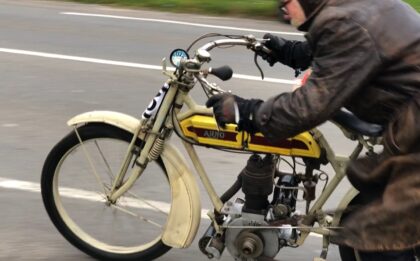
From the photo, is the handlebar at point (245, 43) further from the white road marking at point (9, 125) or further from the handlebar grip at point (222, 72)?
the white road marking at point (9, 125)

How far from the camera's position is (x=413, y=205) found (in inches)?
104

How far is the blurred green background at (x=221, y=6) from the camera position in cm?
1191

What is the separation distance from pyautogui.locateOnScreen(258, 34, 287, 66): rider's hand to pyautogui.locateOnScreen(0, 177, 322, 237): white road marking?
932 millimetres

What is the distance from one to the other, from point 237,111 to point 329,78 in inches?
18.4

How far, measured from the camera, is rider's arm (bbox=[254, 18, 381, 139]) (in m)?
2.60

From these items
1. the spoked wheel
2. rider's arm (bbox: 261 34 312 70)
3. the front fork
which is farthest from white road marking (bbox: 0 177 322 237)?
rider's arm (bbox: 261 34 312 70)

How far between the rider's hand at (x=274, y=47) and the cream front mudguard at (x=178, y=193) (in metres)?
0.65

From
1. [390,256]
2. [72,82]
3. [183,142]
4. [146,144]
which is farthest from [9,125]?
[390,256]

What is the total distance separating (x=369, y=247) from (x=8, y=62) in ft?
20.5

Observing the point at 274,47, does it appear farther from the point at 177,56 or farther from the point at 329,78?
the point at 329,78

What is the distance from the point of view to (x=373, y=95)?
106 inches

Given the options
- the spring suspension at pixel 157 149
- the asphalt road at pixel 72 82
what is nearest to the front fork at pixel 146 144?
the spring suspension at pixel 157 149

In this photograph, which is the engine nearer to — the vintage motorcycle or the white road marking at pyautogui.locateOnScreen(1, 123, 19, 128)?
the vintage motorcycle

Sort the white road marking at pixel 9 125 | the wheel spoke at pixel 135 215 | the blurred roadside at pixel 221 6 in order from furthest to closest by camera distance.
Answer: the blurred roadside at pixel 221 6
the white road marking at pixel 9 125
the wheel spoke at pixel 135 215
